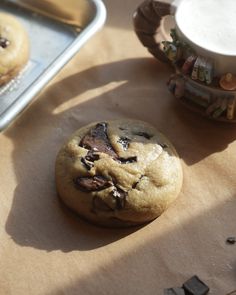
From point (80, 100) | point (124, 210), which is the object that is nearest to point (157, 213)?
point (124, 210)

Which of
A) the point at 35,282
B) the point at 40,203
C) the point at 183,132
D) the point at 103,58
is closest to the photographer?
the point at 35,282

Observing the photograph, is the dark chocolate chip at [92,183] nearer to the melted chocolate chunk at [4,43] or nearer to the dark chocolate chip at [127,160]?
the dark chocolate chip at [127,160]

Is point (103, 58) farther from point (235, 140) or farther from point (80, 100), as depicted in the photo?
point (235, 140)

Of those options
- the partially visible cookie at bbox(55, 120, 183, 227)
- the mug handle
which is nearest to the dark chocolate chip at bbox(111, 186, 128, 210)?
the partially visible cookie at bbox(55, 120, 183, 227)

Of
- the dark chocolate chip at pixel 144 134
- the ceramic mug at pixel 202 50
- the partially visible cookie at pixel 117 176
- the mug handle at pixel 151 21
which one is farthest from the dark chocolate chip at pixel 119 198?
the mug handle at pixel 151 21

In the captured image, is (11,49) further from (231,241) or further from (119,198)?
(231,241)

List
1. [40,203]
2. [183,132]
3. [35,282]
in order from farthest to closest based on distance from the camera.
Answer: [183,132] < [40,203] < [35,282]
